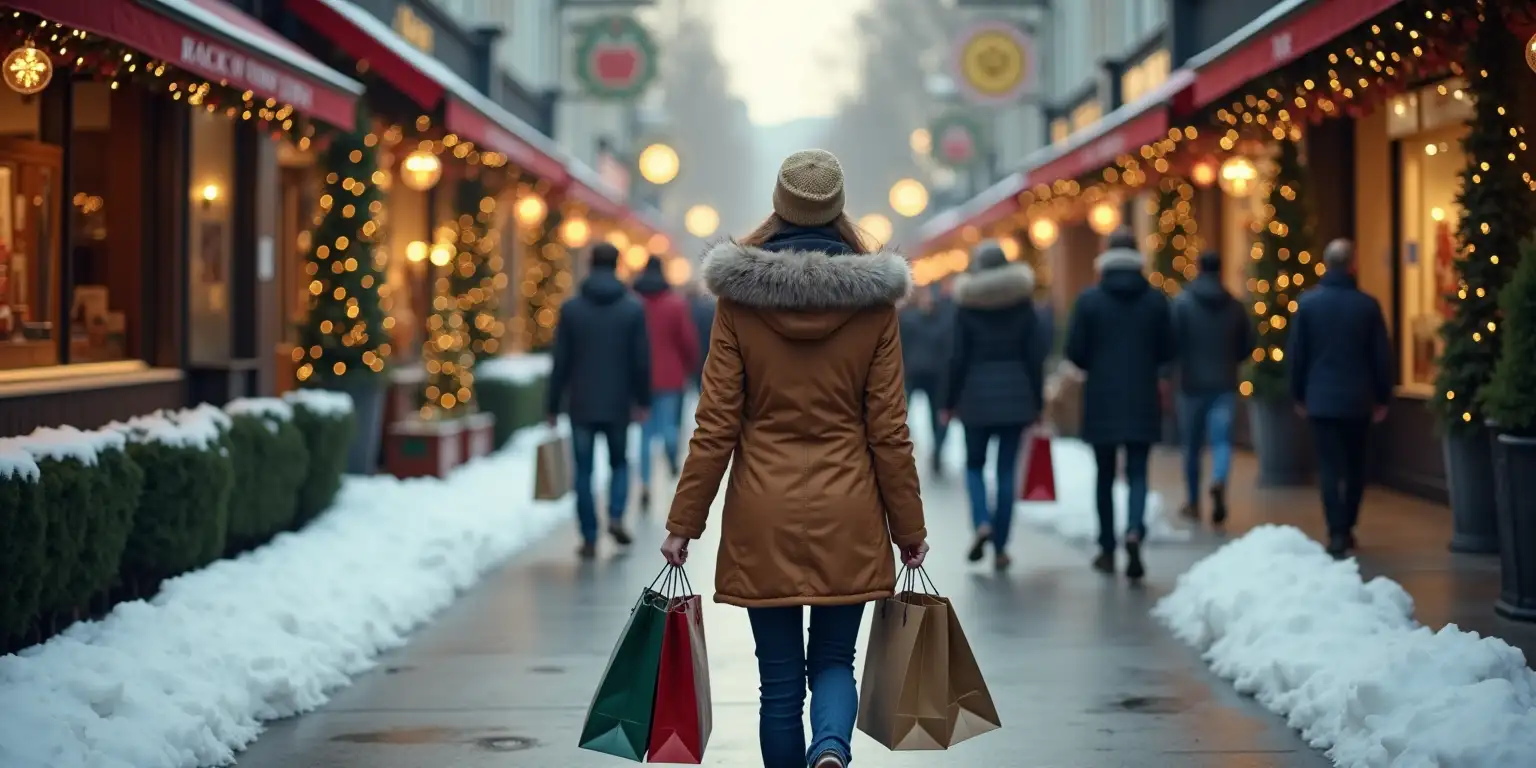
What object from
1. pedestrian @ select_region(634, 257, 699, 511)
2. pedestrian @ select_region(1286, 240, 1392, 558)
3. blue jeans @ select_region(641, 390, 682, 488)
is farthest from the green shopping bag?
blue jeans @ select_region(641, 390, 682, 488)

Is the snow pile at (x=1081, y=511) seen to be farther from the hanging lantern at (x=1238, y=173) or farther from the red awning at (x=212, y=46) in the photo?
the red awning at (x=212, y=46)

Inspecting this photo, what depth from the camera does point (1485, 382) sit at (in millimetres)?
11078

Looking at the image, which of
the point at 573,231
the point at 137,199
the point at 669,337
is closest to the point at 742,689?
the point at 137,199

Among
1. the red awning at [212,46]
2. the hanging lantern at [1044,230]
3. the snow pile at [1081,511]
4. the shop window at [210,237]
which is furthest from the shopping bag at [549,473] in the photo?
the hanging lantern at [1044,230]

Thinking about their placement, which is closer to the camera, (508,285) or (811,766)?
(811,766)

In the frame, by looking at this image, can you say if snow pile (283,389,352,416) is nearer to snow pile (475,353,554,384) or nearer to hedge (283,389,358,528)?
hedge (283,389,358,528)

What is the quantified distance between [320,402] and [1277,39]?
6518 mm

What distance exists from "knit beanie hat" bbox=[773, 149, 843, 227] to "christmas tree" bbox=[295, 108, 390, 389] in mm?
10416

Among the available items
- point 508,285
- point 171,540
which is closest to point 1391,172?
point 171,540

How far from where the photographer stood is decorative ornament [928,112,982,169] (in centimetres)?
4291

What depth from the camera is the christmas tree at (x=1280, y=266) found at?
647 inches

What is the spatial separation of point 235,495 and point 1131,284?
508 cm

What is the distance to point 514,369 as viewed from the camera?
70.5 feet

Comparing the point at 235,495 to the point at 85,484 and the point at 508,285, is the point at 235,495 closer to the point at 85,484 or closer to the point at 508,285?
the point at 85,484
